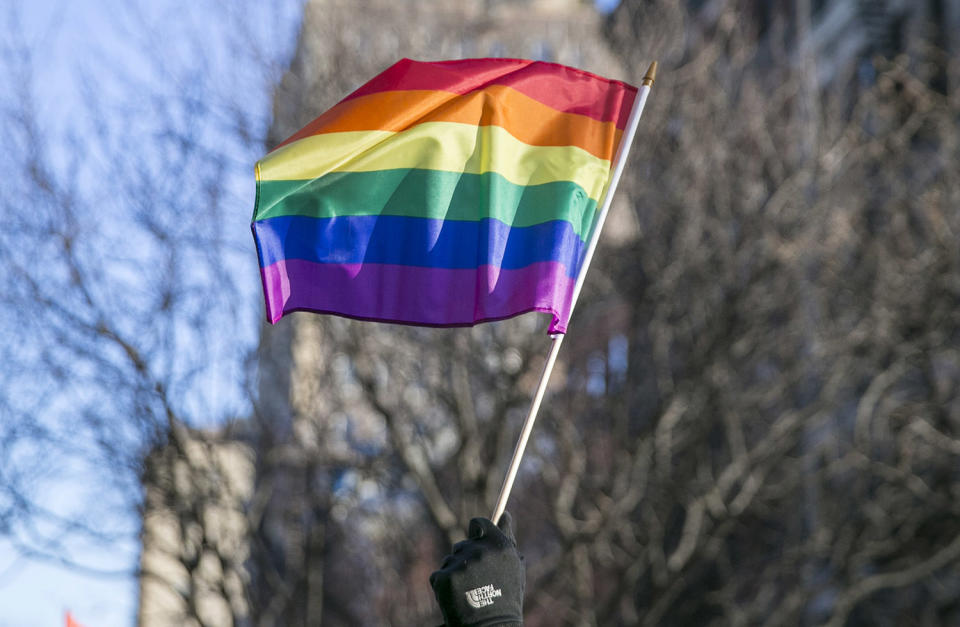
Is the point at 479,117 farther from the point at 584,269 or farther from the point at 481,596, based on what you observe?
the point at 481,596

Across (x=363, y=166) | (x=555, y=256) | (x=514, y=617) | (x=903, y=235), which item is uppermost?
(x=903, y=235)

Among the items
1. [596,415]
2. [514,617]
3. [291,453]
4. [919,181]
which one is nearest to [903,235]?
[919,181]

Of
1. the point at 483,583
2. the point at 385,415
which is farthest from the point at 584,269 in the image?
the point at 385,415

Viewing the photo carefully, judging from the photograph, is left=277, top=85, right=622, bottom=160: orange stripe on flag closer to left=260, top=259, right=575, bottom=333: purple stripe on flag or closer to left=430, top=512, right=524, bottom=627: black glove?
left=260, top=259, right=575, bottom=333: purple stripe on flag

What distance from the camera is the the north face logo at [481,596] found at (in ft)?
13.8

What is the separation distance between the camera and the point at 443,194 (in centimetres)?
593

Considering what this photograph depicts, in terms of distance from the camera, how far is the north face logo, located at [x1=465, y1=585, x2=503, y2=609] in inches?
165

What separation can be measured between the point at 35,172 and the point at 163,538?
376 centimetres

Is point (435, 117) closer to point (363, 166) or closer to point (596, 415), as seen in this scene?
point (363, 166)

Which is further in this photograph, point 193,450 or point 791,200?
point 791,200

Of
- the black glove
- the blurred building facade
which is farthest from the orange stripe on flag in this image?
the blurred building facade

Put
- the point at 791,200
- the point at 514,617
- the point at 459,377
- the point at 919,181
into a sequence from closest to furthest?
the point at 514,617, the point at 459,377, the point at 791,200, the point at 919,181

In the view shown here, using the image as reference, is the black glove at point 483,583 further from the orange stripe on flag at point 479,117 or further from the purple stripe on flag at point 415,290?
the orange stripe on flag at point 479,117

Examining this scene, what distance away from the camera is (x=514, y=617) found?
4277mm
